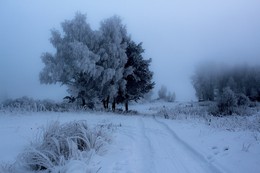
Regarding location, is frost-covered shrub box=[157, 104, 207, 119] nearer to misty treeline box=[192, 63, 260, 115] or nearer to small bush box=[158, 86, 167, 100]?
misty treeline box=[192, 63, 260, 115]

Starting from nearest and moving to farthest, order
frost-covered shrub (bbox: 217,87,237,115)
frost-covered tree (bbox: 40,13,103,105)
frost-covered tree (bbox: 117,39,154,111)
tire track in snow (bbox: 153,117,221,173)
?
tire track in snow (bbox: 153,117,221,173)
frost-covered tree (bbox: 40,13,103,105)
frost-covered shrub (bbox: 217,87,237,115)
frost-covered tree (bbox: 117,39,154,111)

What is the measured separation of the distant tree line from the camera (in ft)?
173

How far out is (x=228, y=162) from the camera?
21.4ft

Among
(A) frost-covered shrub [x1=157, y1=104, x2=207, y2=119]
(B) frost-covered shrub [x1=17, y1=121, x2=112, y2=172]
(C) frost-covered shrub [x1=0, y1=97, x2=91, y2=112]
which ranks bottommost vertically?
(B) frost-covered shrub [x1=17, y1=121, x2=112, y2=172]

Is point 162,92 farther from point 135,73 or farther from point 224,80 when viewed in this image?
point 135,73

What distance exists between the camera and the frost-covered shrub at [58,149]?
17.0ft

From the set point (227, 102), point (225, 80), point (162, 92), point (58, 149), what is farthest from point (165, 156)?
point (162, 92)

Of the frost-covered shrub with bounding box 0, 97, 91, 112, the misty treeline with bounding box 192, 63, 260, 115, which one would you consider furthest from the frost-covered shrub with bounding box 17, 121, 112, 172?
the misty treeline with bounding box 192, 63, 260, 115

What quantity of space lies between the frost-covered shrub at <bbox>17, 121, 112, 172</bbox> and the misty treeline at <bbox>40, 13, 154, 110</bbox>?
19.4 metres

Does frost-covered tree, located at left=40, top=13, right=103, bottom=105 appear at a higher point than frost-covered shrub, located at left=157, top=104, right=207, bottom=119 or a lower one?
higher

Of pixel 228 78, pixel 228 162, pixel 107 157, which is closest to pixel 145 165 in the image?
pixel 107 157

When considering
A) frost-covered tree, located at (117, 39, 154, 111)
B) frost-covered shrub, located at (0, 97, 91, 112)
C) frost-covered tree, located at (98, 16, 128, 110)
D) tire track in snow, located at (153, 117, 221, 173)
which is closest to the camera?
tire track in snow, located at (153, 117, 221, 173)

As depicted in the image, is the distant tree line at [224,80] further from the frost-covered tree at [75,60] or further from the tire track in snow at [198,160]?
the tire track in snow at [198,160]

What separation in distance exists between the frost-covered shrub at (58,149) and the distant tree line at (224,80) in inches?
1923
